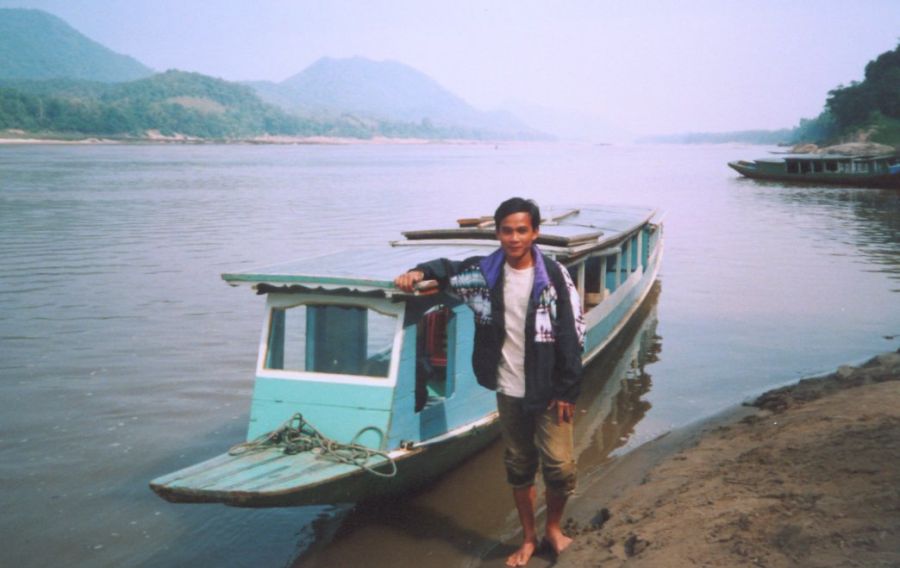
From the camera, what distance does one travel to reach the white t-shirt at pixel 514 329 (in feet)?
14.4

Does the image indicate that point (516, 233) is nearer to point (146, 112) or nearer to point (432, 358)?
point (432, 358)

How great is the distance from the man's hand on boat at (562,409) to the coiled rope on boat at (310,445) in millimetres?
1428

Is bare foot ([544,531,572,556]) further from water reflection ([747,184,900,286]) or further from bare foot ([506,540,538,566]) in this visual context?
water reflection ([747,184,900,286])

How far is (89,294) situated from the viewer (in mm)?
14461

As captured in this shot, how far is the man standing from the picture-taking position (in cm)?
435

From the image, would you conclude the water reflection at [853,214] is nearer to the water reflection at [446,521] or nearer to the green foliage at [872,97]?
the water reflection at [446,521]

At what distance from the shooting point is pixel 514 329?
443 cm

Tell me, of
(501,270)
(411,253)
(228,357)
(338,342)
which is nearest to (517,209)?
(501,270)

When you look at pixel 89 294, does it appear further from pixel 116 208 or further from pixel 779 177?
A: pixel 779 177

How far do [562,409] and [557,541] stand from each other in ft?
3.87

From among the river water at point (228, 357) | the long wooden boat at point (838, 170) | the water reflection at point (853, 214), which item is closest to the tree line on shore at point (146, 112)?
the river water at point (228, 357)

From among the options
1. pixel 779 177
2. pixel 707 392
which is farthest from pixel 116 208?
pixel 779 177

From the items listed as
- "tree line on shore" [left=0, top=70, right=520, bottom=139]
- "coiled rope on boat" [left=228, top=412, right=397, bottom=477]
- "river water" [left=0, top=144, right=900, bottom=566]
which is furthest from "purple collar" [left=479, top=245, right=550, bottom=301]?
"tree line on shore" [left=0, top=70, right=520, bottom=139]

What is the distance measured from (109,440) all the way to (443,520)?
406cm
